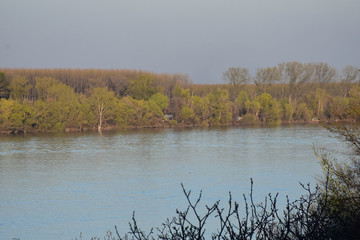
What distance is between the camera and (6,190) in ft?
48.2

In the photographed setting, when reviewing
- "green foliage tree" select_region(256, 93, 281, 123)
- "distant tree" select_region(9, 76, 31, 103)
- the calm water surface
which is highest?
"distant tree" select_region(9, 76, 31, 103)

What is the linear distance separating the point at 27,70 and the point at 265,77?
101ft

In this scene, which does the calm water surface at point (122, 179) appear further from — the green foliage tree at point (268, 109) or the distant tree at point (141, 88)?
the distant tree at point (141, 88)

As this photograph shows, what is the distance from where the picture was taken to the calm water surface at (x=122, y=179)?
37.1ft

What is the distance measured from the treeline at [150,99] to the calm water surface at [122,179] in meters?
16.1

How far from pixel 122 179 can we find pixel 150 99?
36.1 m

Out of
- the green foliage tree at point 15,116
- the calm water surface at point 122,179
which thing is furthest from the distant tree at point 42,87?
the calm water surface at point 122,179

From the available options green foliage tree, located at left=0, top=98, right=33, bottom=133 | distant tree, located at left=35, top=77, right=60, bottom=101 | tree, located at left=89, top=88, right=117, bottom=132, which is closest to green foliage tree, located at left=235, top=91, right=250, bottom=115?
tree, located at left=89, top=88, right=117, bottom=132

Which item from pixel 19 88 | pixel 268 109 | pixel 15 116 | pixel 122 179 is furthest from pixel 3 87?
pixel 122 179

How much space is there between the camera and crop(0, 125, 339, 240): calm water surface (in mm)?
11305

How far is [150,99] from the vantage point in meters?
Result: 52.5

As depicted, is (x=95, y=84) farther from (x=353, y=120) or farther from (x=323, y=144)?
(x=353, y=120)

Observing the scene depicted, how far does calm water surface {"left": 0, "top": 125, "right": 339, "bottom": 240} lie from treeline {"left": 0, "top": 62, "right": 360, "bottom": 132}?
16.1 metres

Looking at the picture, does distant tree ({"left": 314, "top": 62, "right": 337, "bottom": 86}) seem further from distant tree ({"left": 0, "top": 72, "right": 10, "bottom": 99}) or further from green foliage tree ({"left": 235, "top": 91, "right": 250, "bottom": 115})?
distant tree ({"left": 0, "top": 72, "right": 10, "bottom": 99})
